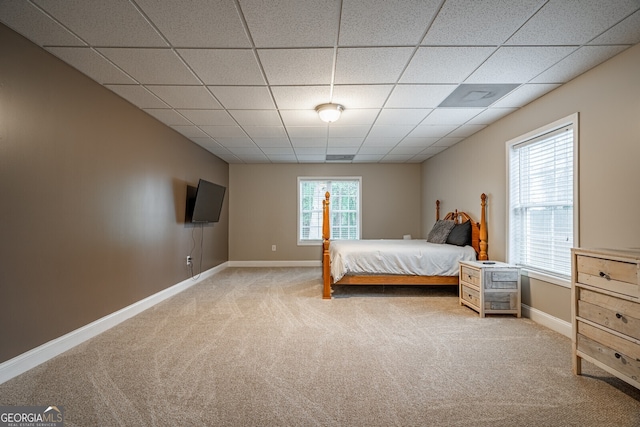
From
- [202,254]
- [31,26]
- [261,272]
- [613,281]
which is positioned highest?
[31,26]

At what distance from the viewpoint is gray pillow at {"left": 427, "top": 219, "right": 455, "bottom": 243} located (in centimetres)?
496

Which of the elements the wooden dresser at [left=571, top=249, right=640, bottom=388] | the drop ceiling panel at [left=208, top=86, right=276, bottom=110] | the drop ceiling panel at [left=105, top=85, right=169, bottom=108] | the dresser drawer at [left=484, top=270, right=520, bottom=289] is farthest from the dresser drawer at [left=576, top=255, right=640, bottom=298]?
the drop ceiling panel at [left=105, top=85, right=169, bottom=108]

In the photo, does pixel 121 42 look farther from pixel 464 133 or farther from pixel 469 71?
pixel 464 133

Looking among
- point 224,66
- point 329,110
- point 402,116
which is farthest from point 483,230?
point 224,66

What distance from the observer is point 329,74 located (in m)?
2.68

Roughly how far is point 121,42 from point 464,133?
4.24m

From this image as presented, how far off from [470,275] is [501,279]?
1.17 feet

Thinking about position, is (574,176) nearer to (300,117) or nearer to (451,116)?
(451,116)

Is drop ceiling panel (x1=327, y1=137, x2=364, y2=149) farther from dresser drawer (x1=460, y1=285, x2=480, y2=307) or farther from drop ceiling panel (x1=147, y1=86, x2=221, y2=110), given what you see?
dresser drawer (x1=460, y1=285, x2=480, y2=307)

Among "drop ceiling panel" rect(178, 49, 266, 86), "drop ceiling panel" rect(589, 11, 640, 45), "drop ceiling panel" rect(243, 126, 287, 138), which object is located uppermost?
"drop ceiling panel" rect(589, 11, 640, 45)

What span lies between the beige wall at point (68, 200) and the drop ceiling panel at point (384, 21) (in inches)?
87.9

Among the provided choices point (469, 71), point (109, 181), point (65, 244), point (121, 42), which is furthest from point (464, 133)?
point (65, 244)

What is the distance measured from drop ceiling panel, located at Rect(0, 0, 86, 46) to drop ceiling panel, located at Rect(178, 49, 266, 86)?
2.36 feet

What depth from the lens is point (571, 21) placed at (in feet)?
6.42
